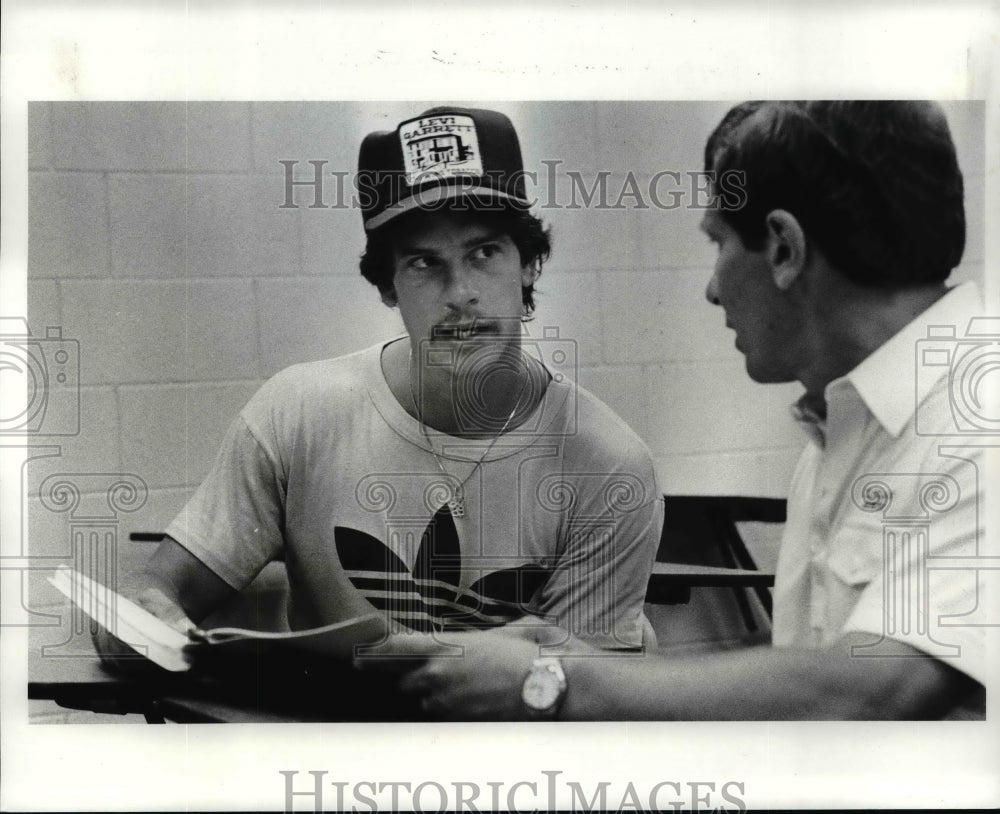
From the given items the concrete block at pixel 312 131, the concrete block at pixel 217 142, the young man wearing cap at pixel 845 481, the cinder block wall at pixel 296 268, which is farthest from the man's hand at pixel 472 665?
the concrete block at pixel 217 142

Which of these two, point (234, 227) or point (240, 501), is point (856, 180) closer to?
point (234, 227)

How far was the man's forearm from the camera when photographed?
2.98m

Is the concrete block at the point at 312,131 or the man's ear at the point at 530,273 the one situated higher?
the concrete block at the point at 312,131

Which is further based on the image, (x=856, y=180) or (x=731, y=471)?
(x=731, y=471)

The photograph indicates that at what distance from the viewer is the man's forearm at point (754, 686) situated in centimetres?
298

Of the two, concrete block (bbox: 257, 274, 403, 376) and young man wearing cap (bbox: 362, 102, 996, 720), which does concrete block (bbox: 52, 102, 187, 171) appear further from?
young man wearing cap (bbox: 362, 102, 996, 720)

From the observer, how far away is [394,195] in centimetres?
297

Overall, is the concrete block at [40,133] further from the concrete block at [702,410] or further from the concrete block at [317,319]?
the concrete block at [702,410]

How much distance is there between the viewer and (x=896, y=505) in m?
2.98

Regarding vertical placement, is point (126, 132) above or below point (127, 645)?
above

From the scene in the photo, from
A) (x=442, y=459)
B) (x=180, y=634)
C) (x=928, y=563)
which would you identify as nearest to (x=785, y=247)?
(x=928, y=563)

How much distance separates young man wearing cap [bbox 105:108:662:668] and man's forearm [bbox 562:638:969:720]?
11 cm

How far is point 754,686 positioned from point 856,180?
4.29 feet

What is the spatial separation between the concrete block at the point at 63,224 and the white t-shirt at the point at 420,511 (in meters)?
0.59
